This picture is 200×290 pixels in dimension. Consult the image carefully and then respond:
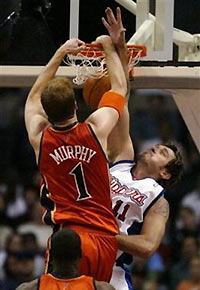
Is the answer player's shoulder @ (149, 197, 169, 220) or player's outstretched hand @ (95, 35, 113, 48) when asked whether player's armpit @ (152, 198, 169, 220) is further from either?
player's outstretched hand @ (95, 35, 113, 48)

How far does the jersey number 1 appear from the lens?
4.14 m

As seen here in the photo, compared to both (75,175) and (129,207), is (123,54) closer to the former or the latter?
(75,175)

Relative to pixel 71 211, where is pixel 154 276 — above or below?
below

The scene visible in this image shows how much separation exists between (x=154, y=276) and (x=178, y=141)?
1.49 meters

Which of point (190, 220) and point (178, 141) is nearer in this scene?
point (190, 220)

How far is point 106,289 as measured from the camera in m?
3.79

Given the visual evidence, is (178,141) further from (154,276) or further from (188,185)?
(154,276)

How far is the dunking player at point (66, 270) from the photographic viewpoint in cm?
375

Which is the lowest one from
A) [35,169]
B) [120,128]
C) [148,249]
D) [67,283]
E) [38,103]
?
[35,169]

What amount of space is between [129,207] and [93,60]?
77cm

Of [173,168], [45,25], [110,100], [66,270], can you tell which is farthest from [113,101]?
[45,25]

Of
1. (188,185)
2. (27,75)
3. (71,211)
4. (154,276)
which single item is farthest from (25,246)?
(71,211)

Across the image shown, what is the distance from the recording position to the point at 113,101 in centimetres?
423

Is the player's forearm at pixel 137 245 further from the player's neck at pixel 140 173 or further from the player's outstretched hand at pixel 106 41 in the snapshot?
the player's outstretched hand at pixel 106 41
